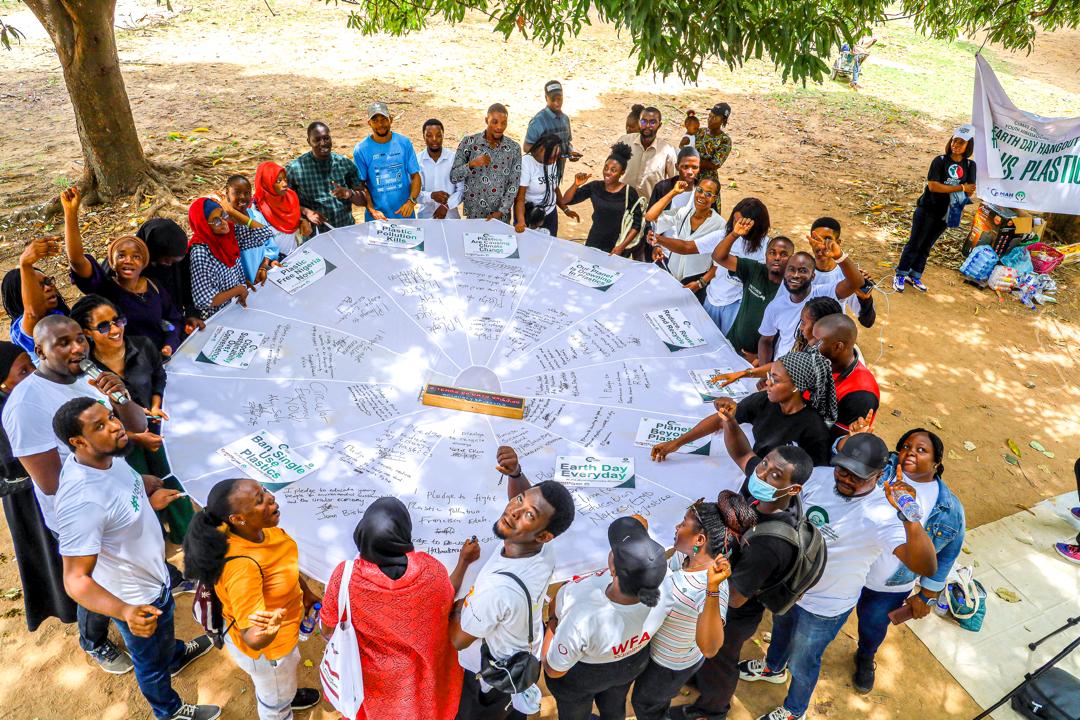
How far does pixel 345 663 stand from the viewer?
255cm

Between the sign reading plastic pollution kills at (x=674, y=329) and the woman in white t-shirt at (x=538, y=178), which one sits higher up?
the woman in white t-shirt at (x=538, y=178)

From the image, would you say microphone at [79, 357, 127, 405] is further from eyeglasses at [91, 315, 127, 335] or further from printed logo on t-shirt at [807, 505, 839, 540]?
printed logo on t-shirt at [807, 505, 839, 540]

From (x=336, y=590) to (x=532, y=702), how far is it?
38.4 inches

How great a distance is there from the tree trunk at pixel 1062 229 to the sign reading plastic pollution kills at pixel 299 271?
9065mm

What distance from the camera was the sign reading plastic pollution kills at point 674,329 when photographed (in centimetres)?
451

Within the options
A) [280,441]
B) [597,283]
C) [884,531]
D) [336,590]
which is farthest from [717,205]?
[336,590]

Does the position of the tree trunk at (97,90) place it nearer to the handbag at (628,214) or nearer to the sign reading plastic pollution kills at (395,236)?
the sign reading plastic pollution kills at (395,236)

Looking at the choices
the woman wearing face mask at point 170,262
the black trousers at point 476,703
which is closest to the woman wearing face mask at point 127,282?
the woman wearing face mask at point 170,262

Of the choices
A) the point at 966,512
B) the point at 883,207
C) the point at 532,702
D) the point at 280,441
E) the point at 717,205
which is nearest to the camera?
the point at 532,702

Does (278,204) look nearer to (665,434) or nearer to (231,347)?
(231,347)

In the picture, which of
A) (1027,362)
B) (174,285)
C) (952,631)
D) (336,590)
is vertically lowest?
(952,631)

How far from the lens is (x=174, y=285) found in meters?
4.27

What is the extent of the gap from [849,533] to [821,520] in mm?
125

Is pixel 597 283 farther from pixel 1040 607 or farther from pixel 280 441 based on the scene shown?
pixel 1040 607
